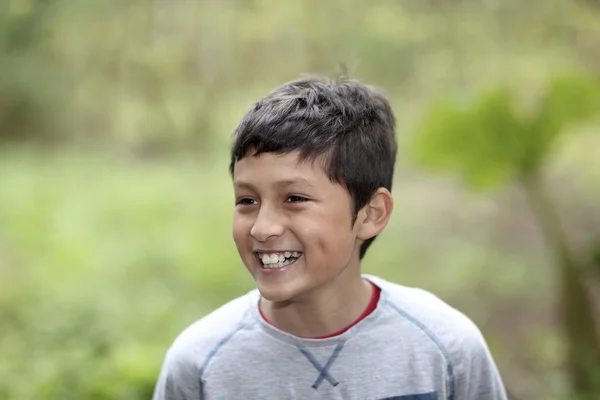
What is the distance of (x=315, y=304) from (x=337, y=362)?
12 centimetres

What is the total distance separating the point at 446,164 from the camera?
3162 mm

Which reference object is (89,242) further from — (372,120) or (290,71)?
(372,120)

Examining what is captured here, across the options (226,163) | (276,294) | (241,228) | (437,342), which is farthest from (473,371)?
(226,163)

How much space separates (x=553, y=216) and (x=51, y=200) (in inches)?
131

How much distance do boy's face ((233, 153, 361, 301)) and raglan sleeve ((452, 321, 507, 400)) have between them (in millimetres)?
289

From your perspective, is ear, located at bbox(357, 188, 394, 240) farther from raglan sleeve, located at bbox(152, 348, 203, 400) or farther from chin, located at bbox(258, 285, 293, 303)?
raglan sleeve, located at bbox(152, 348, 203, 400)

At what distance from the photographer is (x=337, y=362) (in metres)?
1.25

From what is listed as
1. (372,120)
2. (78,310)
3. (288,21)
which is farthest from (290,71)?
(372,120)

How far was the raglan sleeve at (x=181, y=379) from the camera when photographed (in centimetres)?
125

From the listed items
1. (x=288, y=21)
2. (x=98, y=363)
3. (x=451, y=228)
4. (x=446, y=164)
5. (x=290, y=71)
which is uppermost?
(x=288, y=21)

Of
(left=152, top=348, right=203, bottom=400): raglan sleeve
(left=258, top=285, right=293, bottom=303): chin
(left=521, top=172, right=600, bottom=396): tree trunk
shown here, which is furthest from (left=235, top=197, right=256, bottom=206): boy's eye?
(left=521, top=172, right=600, bottom=396): tree trunk

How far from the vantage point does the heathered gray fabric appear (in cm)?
123

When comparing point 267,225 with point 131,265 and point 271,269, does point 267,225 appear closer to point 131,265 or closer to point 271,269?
point 271,269

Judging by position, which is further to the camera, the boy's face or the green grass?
the green grass
